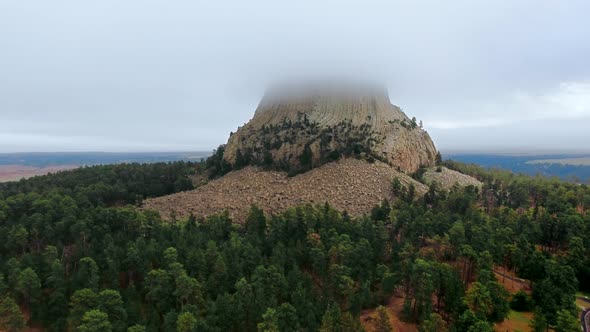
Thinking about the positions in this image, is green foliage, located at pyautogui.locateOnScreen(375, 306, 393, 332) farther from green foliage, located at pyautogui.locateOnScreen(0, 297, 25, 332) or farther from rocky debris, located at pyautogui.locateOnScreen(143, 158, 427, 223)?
rocky debris, located at pyautogui.locateOnScreen(143, 158, 427, 223)

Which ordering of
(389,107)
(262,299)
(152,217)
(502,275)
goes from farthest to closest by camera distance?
(389,107), (152,217), (502,275), (262,299)

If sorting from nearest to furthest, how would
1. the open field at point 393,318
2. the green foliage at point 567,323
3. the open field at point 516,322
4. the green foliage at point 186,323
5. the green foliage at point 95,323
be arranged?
the green foliage at point 95,323 < the green foliage at point 186,323 < the green foliage at point 567,323 < the open field at point 393,318 < the open field at point 516,322

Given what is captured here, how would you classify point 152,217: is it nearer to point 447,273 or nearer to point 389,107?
point 447,273

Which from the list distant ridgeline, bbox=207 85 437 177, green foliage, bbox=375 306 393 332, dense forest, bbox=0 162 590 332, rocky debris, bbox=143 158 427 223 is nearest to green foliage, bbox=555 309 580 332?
dense forest, bbox=0 162 590 332

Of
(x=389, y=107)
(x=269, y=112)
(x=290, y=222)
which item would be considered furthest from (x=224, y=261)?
(x=389, y=107)

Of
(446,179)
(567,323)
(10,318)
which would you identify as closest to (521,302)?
(567,323)

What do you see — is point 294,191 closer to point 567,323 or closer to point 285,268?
point 285,268

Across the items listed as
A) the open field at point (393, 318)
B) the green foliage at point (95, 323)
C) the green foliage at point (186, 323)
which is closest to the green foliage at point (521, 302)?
the open field at point (393, 318)

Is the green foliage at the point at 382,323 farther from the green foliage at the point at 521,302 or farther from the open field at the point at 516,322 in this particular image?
the green foliage at the point at 521,302
